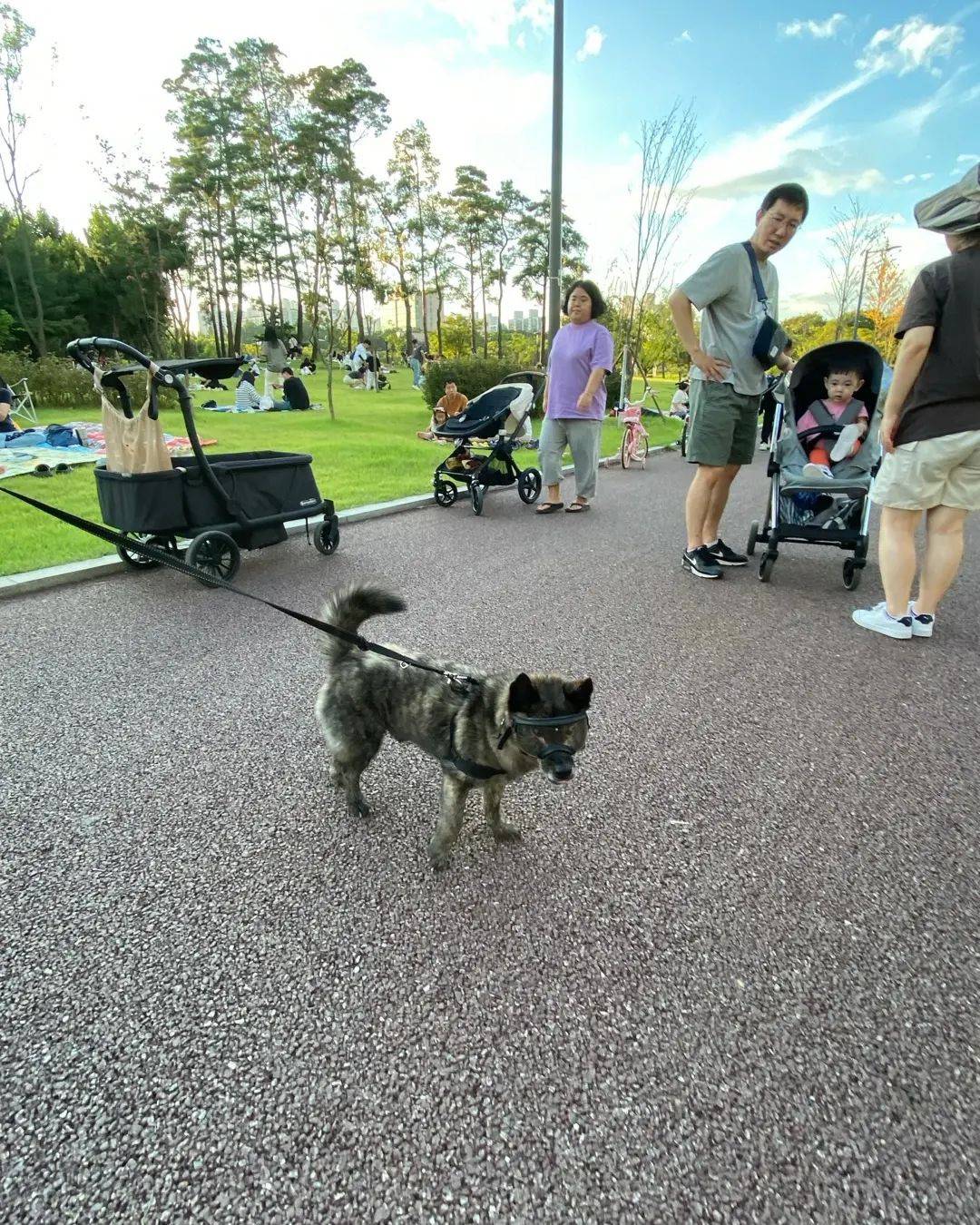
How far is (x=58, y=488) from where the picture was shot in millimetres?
6992

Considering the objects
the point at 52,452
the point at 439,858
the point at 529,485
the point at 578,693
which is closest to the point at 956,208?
the point at 578,693

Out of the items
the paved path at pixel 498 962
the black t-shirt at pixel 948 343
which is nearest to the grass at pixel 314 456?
the paved path at pixel 498 962

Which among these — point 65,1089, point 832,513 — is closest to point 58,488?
point 65,1089

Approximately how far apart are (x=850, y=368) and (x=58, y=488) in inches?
318

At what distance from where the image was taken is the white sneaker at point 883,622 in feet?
12.4

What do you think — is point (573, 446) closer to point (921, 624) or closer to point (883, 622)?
point (883, 622)

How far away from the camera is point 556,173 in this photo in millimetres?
9867

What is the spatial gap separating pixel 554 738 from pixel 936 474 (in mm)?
3211

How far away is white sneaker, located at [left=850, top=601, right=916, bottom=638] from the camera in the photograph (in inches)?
148

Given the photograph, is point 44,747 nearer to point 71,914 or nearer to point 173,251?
point 71,914

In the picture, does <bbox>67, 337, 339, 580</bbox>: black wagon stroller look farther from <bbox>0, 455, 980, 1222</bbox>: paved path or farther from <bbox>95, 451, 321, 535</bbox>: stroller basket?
<bbox>0, 455, 980, 1222</bbox>: paved path

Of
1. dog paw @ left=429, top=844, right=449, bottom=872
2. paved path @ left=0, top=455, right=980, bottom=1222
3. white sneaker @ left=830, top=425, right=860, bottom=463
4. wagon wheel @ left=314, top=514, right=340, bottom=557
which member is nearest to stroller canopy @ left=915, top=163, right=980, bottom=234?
white sneaker @ left=830, top=425, right=860, bottom=463

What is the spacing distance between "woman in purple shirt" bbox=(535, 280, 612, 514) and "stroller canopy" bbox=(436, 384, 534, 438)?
57 cm

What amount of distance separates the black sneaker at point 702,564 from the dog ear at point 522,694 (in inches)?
145
